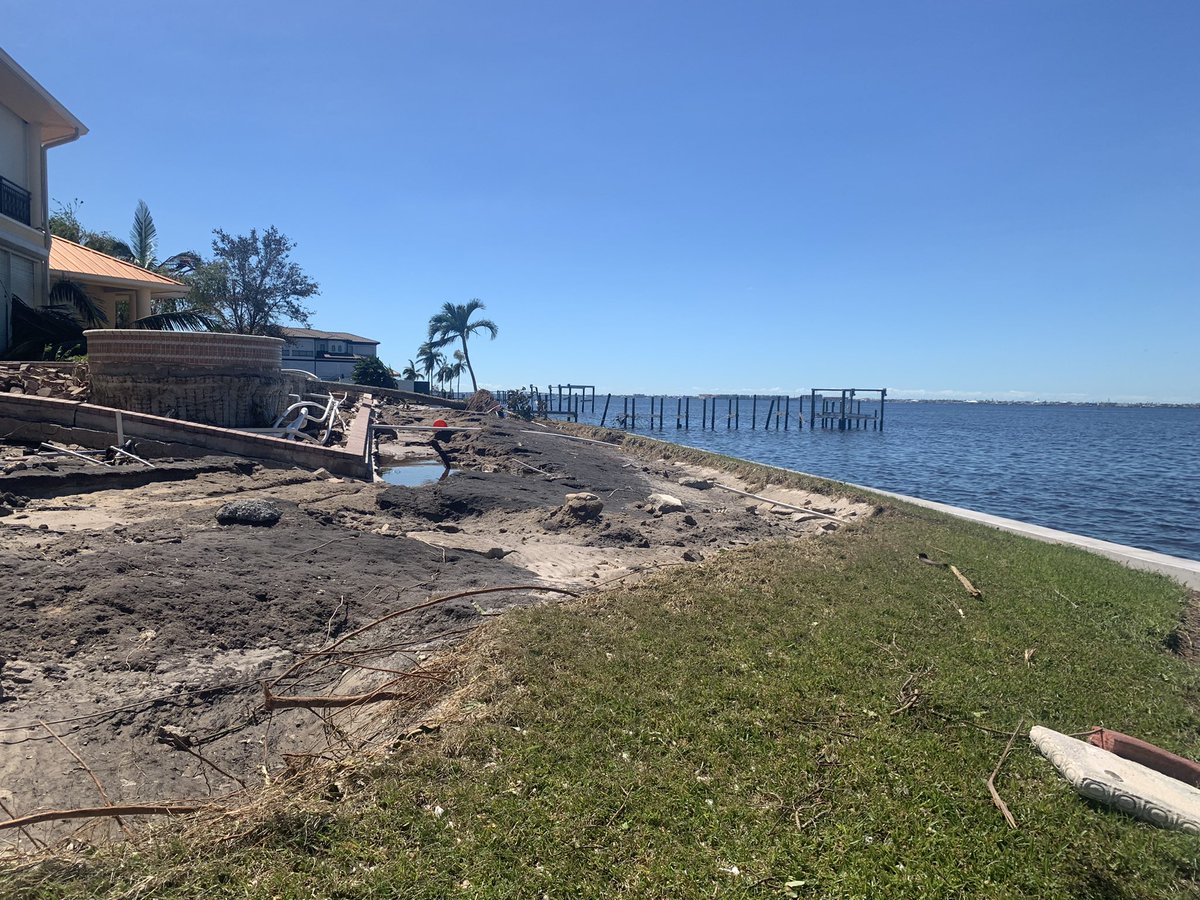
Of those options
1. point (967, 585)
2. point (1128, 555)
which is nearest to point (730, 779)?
point (967, 585)

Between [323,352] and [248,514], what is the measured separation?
149 feet

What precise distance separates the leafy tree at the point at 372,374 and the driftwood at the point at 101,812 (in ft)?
121

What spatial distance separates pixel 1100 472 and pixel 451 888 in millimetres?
38137

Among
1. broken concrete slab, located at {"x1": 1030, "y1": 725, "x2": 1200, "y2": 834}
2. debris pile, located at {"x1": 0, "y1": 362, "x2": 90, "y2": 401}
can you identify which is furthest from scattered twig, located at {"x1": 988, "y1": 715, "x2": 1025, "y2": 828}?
debris pile, located at {"x1": 0, "y1": 362, "x2": 90, "y2": 401}

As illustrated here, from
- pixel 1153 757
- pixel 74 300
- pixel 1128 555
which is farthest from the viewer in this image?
pixel 74 300

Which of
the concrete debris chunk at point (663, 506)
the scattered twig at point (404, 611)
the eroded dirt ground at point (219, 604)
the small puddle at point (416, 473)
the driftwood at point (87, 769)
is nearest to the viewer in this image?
the driftwood at point (87, 769)

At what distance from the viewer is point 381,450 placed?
62.2ft

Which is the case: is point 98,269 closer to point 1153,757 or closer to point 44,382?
point 44,382

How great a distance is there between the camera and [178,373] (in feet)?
41.1

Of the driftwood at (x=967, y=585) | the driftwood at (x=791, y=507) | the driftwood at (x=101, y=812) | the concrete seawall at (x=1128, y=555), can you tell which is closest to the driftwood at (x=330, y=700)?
the driftwood at (x=101, y=812)

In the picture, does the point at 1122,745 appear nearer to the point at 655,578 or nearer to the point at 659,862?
the point at 659,862

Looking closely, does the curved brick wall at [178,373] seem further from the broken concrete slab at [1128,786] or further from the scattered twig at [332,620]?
the broken concrete slab at [1128,786]

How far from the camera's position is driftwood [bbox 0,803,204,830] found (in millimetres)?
2936

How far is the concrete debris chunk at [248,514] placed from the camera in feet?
24.7
